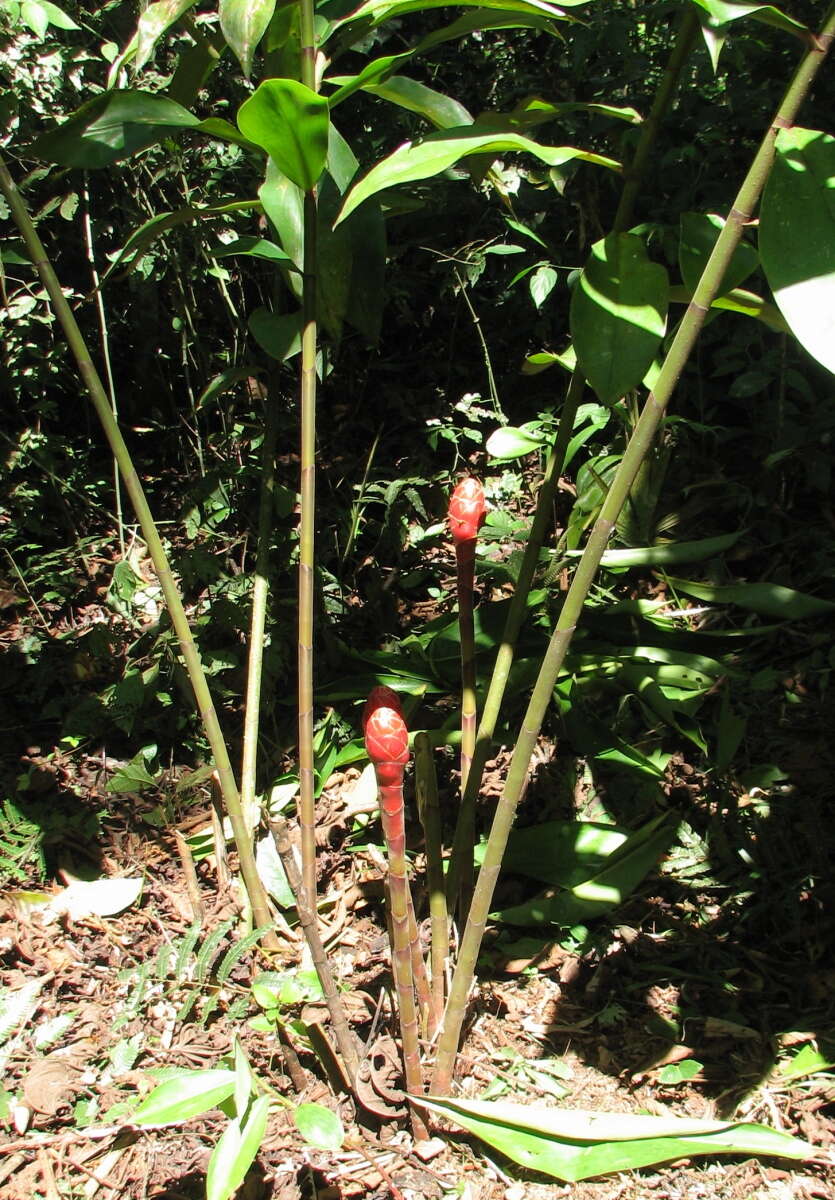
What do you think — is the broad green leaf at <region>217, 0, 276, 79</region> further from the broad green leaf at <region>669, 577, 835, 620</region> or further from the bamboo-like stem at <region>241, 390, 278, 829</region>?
the broad green leaf at <region>669, 577, 835, 620</region>

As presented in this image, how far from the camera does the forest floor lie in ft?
4.16

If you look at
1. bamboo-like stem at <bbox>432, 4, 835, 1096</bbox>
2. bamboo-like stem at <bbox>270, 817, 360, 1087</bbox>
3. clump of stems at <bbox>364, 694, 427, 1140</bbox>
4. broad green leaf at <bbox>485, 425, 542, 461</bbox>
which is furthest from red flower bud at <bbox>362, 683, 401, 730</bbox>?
broad green leaf at <bbox>485, 425, 542, 461</bbox>

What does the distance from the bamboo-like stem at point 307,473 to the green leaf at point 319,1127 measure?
0.25 metres

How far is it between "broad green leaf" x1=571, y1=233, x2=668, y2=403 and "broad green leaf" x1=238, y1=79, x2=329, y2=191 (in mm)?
323

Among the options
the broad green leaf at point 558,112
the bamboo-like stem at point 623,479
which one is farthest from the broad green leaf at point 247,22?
the bamboo-like stem at point 623,479

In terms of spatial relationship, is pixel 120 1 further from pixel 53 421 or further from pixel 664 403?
pixel 664 403

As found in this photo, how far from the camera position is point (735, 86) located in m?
2.50

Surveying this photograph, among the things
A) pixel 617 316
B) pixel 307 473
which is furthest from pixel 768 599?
pixel 307 473

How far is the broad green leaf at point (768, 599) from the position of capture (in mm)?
1983

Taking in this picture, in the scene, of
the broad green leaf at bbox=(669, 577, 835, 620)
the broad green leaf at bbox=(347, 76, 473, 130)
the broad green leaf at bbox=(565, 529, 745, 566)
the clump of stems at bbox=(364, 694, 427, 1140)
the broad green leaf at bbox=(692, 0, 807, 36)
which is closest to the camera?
the broad green leaf at bbox=(692, 0, 807, 36)

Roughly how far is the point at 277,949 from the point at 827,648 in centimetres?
125

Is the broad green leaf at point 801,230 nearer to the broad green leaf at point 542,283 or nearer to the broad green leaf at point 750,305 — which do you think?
the broad green leaf at point 750,305

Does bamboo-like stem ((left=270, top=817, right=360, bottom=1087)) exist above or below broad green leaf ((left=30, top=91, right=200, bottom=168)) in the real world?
below

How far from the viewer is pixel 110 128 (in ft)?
3.67
